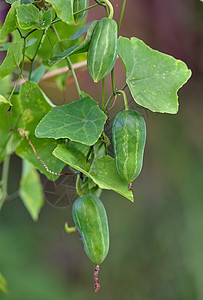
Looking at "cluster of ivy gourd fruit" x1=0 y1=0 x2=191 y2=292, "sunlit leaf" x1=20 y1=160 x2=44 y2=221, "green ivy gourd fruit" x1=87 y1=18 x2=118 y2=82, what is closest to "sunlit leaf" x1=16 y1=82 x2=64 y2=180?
"cluster of ivy gourd fruit" x1=0 y1=0 x2=191 y2=292

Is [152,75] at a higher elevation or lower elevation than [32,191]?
higher

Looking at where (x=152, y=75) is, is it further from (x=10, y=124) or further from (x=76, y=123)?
(x=10, y=124)

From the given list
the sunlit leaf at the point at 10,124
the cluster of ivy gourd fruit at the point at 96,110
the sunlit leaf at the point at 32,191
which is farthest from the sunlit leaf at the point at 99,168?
the sunlit leaf at the point at 32,191

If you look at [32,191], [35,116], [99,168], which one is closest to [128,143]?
[99,168]

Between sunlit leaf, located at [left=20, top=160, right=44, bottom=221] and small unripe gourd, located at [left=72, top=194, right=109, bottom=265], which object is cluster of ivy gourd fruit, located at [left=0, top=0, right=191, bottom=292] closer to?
small unripe gourd, located at [left=72, top=194, right=109, bottom=265]

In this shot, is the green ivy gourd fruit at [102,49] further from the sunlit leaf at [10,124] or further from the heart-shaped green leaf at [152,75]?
the sunlit leaf at [10,124]

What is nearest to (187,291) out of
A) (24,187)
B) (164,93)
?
(24,187)
